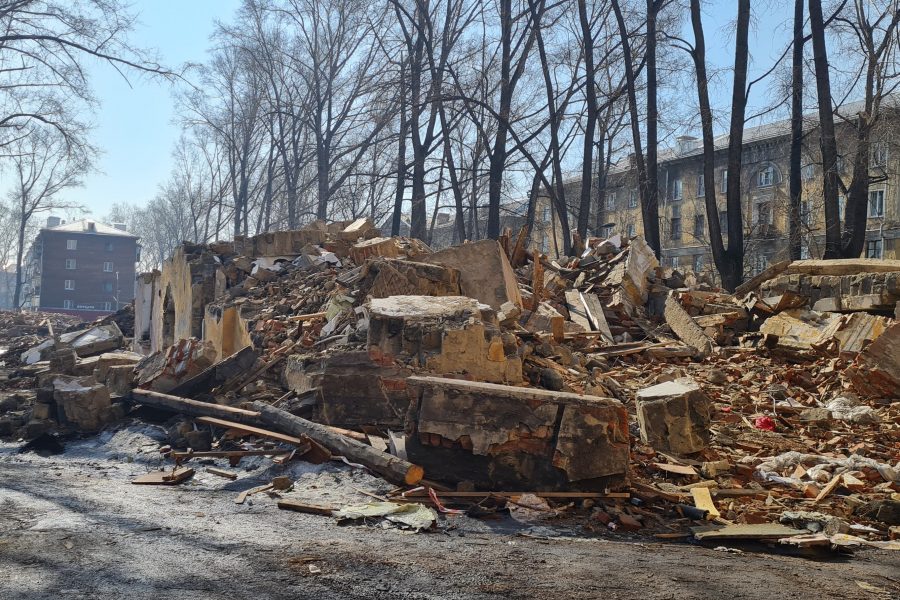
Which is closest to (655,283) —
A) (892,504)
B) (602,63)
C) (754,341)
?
(754,341)

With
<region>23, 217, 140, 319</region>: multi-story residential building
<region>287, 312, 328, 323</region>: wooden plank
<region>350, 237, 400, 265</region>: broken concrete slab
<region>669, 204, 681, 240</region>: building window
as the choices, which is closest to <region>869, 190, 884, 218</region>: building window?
<region>669, 204, 681, 240</region>: building window

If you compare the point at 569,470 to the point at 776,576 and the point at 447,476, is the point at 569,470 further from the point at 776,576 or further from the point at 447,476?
the point at 776,576

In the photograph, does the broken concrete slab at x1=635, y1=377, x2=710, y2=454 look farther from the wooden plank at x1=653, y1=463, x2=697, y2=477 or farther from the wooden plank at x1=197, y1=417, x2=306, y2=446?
the wooden plank at x1=197, y1=417, x2=306, y2=446

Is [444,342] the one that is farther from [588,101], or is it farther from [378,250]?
[588,101]

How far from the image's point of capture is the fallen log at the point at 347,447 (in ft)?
18.5

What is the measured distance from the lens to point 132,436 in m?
8.20

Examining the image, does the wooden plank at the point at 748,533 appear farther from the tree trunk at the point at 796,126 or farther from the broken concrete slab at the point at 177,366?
the tree trunk at the point at 796,126

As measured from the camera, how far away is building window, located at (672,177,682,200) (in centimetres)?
4303

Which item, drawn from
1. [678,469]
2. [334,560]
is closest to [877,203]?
[678,469]

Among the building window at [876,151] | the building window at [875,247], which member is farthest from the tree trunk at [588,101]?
the building window at [875,247]

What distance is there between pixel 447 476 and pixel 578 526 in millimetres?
1086

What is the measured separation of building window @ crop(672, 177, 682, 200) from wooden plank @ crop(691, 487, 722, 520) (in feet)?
129

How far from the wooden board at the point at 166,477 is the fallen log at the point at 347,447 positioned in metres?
0.92

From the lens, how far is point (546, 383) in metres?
7.89
